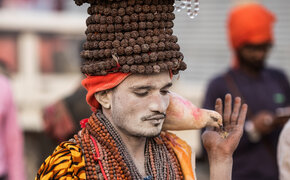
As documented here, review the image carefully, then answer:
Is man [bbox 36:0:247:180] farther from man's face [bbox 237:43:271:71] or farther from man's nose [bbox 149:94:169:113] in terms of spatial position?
man's face [bbox 237:43:271:71]

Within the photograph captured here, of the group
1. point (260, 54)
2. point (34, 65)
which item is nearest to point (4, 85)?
point (260, 54)

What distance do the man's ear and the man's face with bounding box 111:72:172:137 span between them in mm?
50

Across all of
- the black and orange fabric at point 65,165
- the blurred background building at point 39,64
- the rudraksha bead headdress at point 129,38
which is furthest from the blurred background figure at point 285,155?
the blurred background building at point 39,64

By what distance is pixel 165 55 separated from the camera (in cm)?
280

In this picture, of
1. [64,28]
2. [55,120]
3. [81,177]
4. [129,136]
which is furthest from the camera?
[64,28]

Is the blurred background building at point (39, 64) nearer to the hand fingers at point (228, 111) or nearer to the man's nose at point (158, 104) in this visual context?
the hand fingers at point (228, 111)

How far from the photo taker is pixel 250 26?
5898 mm

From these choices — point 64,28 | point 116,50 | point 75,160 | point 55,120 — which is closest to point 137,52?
point 116,50

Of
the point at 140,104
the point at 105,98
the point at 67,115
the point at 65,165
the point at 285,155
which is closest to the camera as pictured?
the point at 65,165

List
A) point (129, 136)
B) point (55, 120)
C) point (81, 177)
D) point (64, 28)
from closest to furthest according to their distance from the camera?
1. point (81, 177)
2. point (129, 136)
3. point (55, 120)
4. point (64, 28)

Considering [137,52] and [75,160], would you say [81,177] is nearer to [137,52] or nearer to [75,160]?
[75,160]

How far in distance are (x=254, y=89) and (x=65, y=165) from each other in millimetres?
3222

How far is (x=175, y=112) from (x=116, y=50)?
55cm

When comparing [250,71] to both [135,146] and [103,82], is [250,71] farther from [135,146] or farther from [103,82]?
[103,82]
